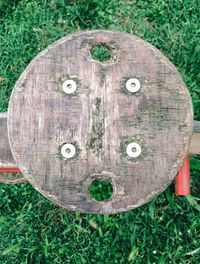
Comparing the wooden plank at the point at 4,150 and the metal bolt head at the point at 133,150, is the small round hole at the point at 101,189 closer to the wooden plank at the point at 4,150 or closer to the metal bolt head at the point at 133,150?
the wooden plank at the point at 4,150

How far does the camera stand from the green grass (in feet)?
9.96

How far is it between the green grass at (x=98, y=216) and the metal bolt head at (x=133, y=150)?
0.89 metres

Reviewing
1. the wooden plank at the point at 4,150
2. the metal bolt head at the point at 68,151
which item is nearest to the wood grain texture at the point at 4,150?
the wooden plank at the point at 4,150

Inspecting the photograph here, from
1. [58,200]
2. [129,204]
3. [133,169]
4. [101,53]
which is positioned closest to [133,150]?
[133,169]

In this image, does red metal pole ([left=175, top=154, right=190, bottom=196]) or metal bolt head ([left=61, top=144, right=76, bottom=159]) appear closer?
metal bolt head ([left=61, top=144, right=76, bottom=159])

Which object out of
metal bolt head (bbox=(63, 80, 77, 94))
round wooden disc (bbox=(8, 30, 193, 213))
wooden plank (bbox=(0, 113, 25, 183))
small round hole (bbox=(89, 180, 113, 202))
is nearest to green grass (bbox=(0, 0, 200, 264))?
small round hole (bbox=(89, 180, 113, 202))

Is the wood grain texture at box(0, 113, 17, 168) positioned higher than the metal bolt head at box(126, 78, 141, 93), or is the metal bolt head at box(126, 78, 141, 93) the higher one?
the metal bolt head at box(126, 78, 141, 93)

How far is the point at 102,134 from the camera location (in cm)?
225

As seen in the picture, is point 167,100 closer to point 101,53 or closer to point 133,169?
point 133,169

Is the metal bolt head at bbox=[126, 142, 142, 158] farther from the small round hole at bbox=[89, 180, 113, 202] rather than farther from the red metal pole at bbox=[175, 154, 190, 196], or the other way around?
the small round hole at bbox=[89, 180, 113, 202]

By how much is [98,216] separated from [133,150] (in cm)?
96

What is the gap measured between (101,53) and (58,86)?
1.06 meters

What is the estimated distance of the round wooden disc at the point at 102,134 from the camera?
225 centimetres

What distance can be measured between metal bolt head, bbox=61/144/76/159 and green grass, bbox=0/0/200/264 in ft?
3.10
